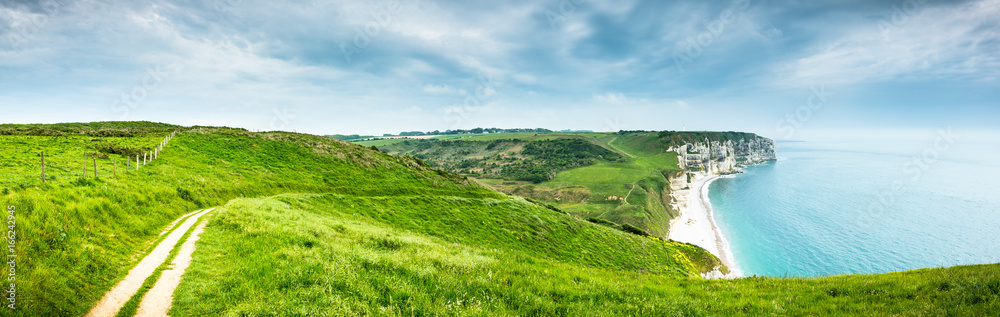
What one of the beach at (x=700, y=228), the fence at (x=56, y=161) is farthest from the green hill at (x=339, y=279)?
the beach at (x=700, y=228)

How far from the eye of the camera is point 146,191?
20.9m

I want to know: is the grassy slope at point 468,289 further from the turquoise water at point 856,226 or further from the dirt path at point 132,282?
the turquoise water at point 856,226

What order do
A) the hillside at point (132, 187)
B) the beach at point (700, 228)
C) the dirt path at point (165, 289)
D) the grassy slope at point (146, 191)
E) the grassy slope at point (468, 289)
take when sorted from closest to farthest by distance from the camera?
the grassy slope at point (468, 289), the dirt path at point (165, 289), the grassy slope at point (146, 191), the hillside at point (132, 187), the beach at point (700, 228)

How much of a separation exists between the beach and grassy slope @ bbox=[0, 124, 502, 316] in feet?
192

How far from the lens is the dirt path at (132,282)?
8.61 m

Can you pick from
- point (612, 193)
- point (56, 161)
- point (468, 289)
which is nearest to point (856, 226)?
point (612, 193)

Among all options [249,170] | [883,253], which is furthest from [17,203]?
[883,253]

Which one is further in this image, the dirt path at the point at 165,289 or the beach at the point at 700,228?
the beach at the point at 700,228

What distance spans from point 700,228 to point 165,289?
405 ft

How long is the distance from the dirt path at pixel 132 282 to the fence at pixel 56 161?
12.6 meters

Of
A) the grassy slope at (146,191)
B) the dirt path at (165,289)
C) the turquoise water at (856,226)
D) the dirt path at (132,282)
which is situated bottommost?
the turquoise water at (856,226)

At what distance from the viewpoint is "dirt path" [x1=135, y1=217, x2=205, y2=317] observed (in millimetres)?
8523

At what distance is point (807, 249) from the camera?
3720 inches

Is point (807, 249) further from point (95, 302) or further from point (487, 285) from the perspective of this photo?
point (95, 302)
